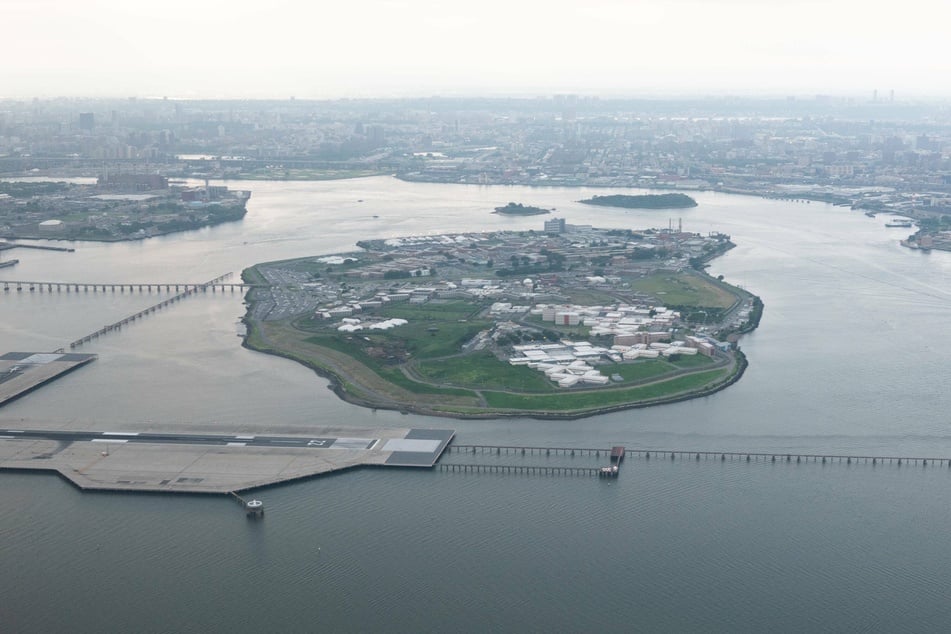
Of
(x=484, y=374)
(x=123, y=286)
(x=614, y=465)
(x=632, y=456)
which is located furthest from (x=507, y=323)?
(x=123, y=286)

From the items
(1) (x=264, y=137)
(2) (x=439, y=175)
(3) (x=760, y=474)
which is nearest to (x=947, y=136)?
(2) (x=439, y=175)

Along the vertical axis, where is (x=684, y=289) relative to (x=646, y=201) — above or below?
below

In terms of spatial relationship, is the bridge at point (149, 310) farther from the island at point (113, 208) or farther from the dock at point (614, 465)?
the dock at point (614, 465)

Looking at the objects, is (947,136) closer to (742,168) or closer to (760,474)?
(742,168)

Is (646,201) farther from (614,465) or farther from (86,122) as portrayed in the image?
(86,122)

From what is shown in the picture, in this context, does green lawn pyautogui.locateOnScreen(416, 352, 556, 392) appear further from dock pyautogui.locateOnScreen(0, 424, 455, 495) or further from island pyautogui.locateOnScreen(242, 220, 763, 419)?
dock pyautogui.locateOnScreen(0, 424, 455, 495)

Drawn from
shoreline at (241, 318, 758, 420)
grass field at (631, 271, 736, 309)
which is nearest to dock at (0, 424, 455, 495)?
shoreline at (241, 318, 758, 420)
